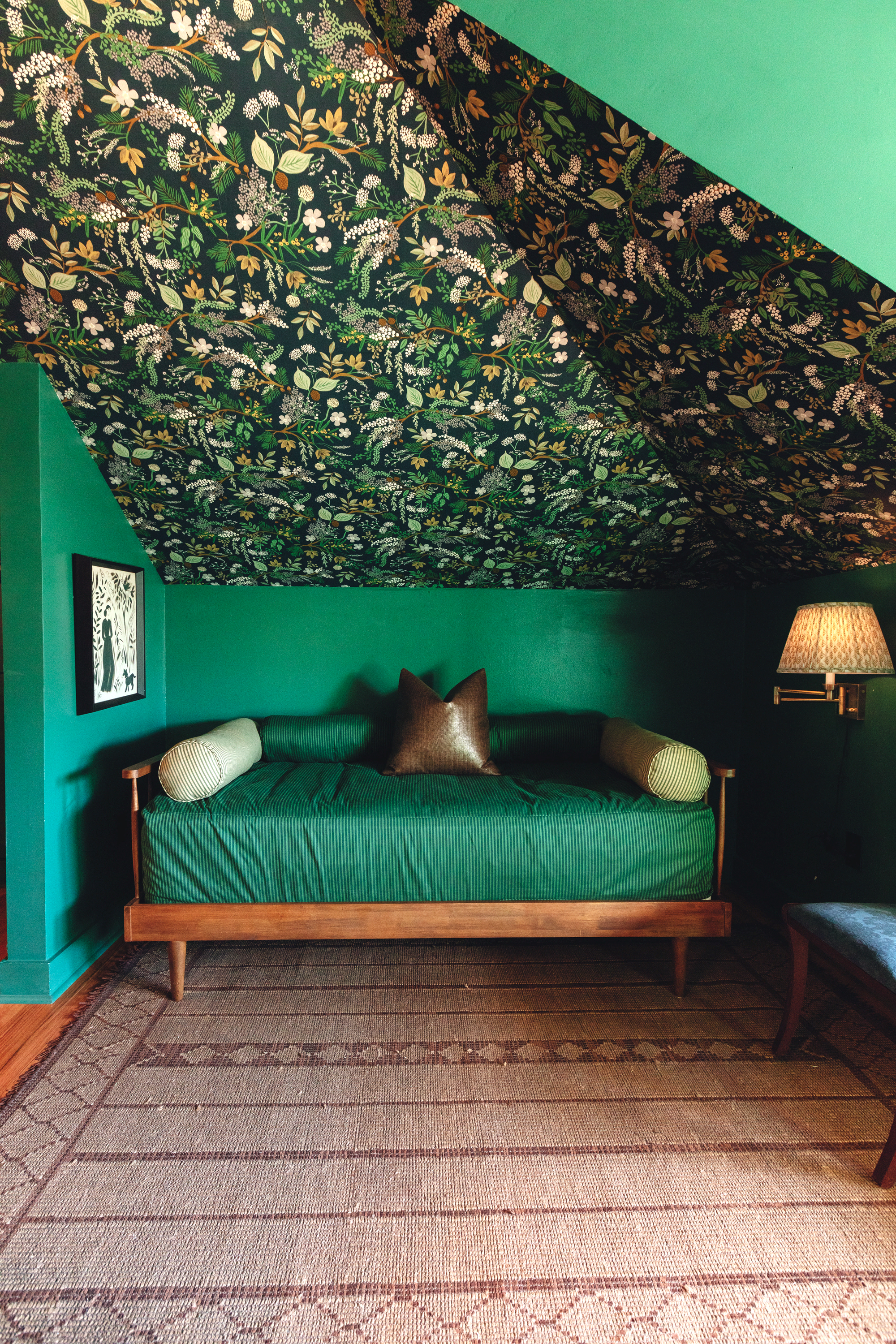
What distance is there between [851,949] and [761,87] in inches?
76.9

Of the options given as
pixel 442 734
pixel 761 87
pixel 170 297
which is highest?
pixel 761 87

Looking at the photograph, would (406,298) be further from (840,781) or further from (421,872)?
(840,781)

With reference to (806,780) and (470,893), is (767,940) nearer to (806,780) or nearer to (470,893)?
(806,780)

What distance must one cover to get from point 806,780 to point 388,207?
2658 millimetres

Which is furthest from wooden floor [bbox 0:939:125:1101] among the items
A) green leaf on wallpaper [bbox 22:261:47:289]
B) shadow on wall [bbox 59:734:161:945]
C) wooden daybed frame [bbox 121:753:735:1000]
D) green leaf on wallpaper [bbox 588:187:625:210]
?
green leaf on wallpaper [bbox 588:187:625:210]

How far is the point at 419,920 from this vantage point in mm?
2377

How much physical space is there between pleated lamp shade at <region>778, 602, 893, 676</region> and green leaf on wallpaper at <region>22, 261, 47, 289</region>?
2.65m

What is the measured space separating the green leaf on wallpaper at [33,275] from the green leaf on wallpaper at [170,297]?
1.10 feet

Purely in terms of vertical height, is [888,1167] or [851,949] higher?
[851,949]

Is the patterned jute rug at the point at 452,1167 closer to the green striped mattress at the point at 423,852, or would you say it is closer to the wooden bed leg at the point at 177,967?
the wooden bed leg at the point at 177,967

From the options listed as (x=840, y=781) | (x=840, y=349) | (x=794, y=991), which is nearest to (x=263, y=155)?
(x=840, y=349)


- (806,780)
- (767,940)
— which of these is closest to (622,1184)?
(767,940)

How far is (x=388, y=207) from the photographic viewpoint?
189cm

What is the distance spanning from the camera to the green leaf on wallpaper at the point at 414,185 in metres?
1.82
